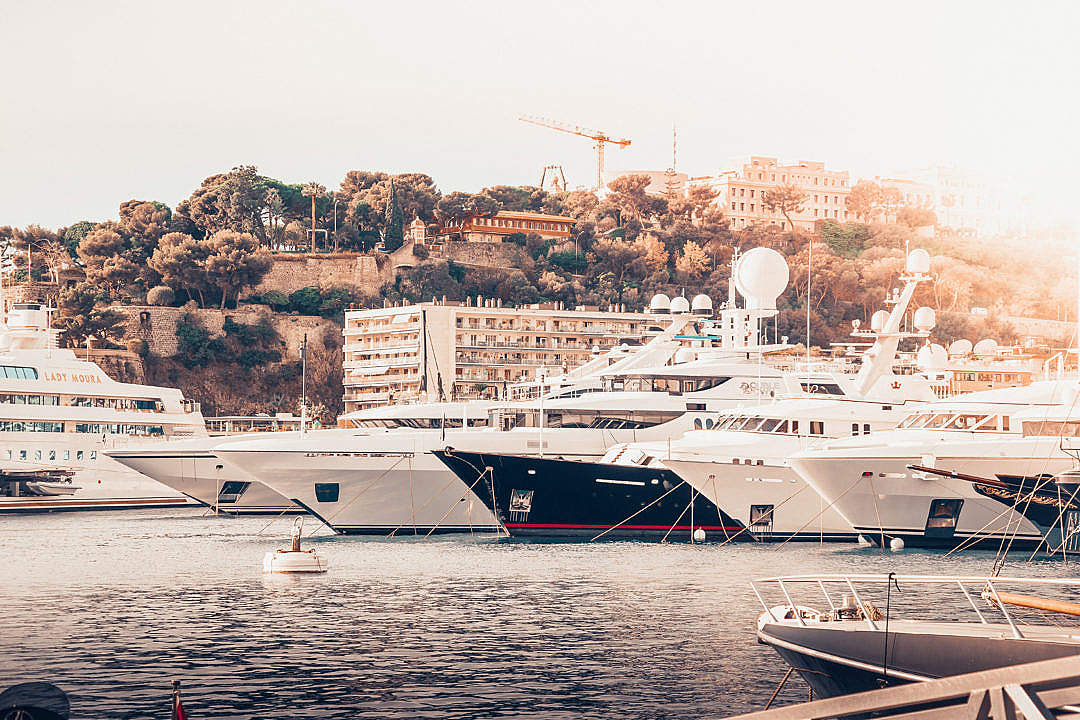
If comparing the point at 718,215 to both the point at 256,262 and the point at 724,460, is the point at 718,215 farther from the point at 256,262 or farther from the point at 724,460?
the point at 724,460

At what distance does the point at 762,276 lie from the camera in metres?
57.8

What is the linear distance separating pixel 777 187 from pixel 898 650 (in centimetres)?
17277

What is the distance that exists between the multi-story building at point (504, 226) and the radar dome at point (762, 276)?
311 ft

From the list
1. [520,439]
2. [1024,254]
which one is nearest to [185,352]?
[520,439]

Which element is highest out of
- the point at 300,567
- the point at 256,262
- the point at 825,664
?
the point at 256,262

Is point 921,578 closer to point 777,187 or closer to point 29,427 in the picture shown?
point 29,427

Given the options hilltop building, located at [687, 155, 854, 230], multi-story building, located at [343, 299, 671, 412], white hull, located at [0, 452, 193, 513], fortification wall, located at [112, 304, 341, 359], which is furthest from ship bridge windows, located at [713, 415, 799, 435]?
hilltop building, located at [687, 155, 854, 230]

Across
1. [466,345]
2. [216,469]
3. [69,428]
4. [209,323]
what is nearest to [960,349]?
[466,345]

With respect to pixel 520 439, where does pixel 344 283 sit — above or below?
above

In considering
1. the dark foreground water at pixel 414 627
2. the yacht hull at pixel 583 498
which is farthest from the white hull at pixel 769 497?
the dark foreground water at pixel 414 627

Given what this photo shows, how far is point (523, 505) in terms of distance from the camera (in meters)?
49.7

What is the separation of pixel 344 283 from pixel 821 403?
91.0 meters

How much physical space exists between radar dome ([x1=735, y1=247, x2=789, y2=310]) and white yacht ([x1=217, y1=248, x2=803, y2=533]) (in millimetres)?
49

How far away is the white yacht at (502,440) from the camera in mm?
53062
